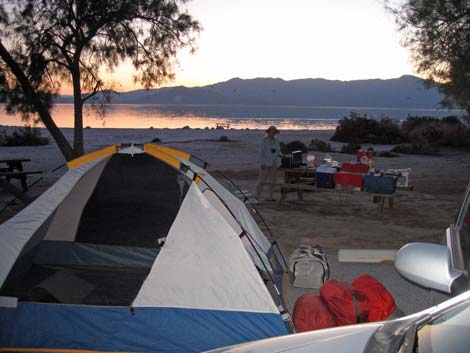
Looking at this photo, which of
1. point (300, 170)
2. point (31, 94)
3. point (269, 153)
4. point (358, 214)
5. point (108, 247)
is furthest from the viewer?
point (269, 153)

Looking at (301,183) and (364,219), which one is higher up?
(301,183)

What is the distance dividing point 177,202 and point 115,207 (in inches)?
43.0

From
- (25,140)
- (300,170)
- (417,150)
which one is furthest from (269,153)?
(25,140)

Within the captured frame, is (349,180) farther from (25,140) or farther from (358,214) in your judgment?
(25,140)

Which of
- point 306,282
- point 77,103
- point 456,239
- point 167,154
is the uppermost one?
point 77,103

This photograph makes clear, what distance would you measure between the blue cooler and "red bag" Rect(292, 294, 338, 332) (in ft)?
17.7

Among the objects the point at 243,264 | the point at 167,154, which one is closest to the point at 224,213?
the point at 167,154

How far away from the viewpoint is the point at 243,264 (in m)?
4.40

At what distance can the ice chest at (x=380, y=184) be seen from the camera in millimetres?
9195

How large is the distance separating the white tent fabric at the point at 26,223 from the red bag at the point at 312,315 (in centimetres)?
260

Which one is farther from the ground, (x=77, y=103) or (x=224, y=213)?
(x=77, y=103)

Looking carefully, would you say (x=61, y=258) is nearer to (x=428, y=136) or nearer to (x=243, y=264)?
(x=243, y=264)

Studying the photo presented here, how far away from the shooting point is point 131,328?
4348 mm

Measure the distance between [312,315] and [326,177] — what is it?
5.61 meters
